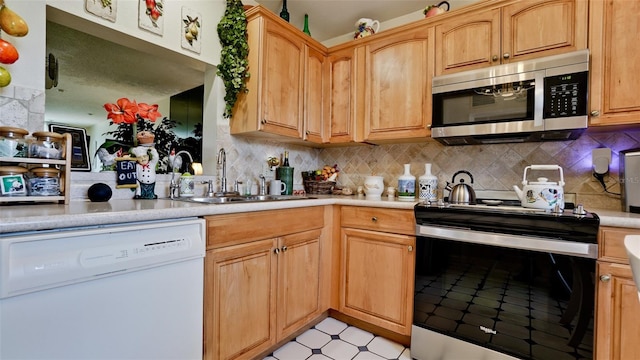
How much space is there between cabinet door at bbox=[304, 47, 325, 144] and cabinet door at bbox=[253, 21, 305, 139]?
0.25 ft

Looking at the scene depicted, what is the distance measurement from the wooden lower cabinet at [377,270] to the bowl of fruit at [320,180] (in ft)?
1.97

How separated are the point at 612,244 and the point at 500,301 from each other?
1.74 feet

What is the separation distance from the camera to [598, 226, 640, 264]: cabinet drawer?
1258 mm

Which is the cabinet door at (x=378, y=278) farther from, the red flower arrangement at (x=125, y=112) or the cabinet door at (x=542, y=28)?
the red flower arrangement at (x=125, y=112)

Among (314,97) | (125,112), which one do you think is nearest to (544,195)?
(314,97)

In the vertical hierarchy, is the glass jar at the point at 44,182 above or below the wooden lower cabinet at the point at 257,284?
above

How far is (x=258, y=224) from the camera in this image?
5.05 feet

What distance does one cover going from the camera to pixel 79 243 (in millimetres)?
917

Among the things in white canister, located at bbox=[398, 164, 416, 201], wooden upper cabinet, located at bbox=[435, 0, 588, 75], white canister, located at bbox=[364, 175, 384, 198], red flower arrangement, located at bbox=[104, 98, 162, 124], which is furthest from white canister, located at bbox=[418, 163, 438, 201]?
red flower arrangement, located at bbox=[104, 98, 162, 124]

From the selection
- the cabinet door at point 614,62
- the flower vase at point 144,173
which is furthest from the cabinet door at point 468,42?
the flower vase at point 144,173

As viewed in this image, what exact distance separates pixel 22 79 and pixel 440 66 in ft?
7.43

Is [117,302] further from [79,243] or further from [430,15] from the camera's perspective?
[430,15]

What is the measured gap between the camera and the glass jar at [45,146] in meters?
1.24

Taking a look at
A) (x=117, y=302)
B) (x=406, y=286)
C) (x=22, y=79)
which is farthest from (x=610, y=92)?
(x=22, y=79)
